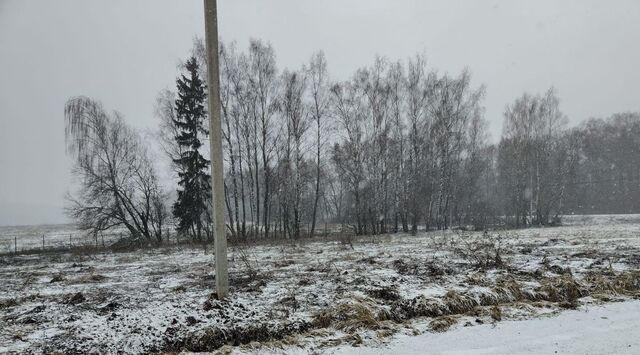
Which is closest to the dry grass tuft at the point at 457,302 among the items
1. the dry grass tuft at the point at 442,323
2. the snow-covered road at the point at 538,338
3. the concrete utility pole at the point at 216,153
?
the dry grass tuft at the point at 442,323

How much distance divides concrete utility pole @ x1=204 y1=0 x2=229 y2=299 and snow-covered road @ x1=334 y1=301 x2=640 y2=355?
8.41ft

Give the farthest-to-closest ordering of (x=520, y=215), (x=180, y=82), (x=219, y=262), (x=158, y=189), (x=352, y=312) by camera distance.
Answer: (x=520, y=215)
(x=158, y=189)
(x=180, y=82)
(x=219, y=262)
(x=352, y=312)

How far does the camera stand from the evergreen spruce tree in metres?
25.9

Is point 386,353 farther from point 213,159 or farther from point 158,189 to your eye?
point 158,189

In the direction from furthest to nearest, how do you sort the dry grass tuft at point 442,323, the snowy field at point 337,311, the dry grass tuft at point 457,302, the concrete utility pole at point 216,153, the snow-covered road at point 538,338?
the concrete utility pole at point 216,153
the dry grass tuft at point 457,302
the dry grass tuft at point 442,323
the snowy field at point 337,311
the snow-covered road at point 538,338

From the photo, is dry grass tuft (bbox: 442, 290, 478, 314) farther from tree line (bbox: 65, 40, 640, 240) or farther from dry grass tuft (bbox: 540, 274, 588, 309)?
tree line (bbox: 65, 40, 640, 240)

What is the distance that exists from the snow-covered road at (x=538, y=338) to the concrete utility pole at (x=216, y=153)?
8.41 feet

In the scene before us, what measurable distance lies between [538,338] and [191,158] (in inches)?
970

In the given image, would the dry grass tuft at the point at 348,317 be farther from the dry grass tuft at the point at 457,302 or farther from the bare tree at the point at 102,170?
the bare tree at the point at 102,170

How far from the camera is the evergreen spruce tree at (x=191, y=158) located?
2592 cm

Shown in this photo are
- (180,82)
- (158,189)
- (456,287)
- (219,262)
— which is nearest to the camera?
(219,262)

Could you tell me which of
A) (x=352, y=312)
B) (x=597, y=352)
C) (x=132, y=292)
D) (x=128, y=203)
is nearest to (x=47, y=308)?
(x=132, y=292)

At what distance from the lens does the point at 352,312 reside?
5.42m

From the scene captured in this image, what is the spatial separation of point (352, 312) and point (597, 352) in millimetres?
2783
